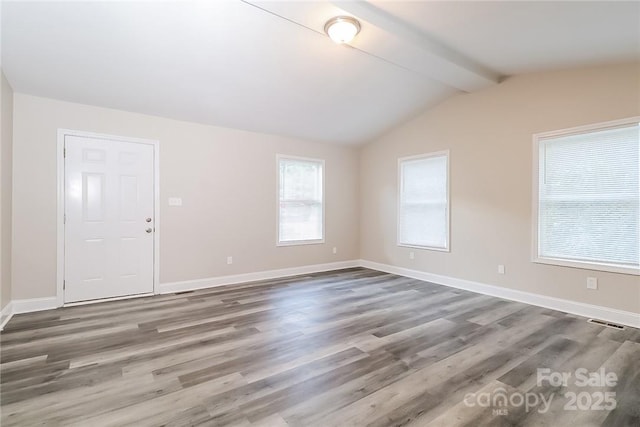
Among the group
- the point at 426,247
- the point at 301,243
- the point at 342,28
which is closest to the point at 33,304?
the point at 301,243

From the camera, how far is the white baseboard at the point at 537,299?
10.8 feet

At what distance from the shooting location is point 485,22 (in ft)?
9.05

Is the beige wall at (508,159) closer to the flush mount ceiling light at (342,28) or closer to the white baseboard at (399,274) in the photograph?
the white baseboard at (399,274)

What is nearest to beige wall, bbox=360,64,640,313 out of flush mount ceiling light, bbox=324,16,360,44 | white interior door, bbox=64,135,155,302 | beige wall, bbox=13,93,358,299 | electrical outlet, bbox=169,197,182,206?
Answer: beige wall, bbox=13,93,358,299

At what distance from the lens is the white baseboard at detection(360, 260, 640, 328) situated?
3301mm

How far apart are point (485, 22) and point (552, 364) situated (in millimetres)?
2924

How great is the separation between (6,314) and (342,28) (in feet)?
14.9

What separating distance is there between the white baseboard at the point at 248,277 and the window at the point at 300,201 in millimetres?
507

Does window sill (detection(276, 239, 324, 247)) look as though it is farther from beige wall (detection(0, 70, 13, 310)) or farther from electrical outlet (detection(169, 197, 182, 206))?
beige wall (detection(0, 70, 13, 310))

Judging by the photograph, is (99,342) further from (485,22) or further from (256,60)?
(485,22)

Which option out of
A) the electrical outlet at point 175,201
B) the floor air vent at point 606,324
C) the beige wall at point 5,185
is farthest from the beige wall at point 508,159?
the beige wall at point 5,185

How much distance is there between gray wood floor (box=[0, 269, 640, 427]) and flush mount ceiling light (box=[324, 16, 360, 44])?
2.79m

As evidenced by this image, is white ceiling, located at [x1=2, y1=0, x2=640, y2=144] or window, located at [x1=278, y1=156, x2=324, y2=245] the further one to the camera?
window, located at [x1=278, y1=156, x2=324, y2=245]

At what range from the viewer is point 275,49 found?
331cm
